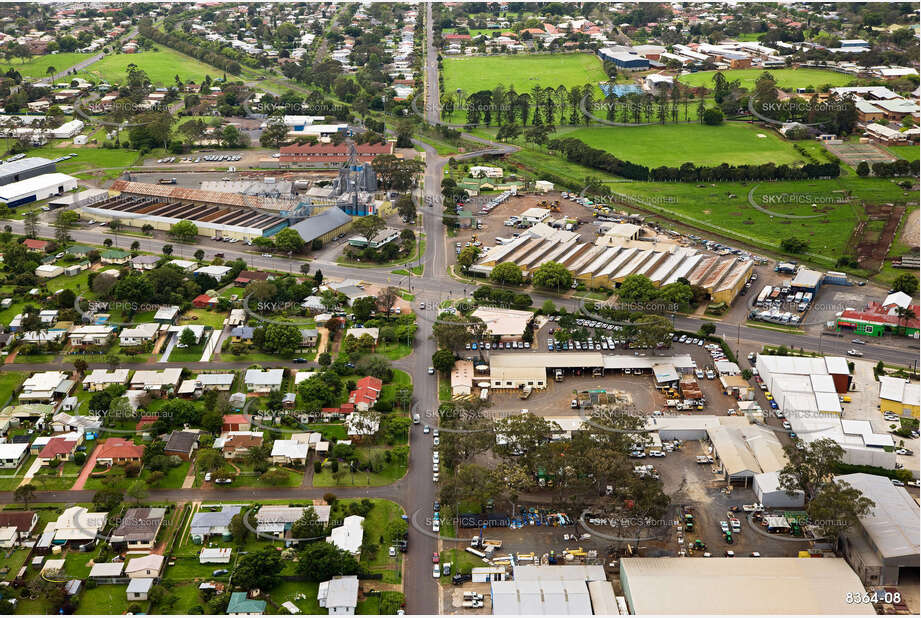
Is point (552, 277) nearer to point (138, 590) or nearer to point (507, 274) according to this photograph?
point (507, 274)

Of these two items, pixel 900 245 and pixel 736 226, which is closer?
pixel 900 245

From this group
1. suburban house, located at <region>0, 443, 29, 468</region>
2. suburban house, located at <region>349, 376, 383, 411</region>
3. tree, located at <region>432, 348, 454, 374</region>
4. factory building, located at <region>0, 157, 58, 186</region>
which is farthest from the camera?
factory building, located at <region>0, 157, 58, 186</region>

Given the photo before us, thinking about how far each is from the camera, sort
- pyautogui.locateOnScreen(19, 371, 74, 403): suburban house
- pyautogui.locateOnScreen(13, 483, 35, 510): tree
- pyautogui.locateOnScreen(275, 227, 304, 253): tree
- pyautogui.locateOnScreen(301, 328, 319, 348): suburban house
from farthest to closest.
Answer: pyautogui.locateOnScreen(275, 227, 304, 253): tree < pyautogui.locateOnScreen(301, 328, 319, 348): suburban house < pyautogui.locateOnScreen(19, 371, 74, 403): suburban house < pyautogui.locateOnScreen(13, 483, 35, 510): tree

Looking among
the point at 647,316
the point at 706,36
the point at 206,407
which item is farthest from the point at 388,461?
the point at 706,36

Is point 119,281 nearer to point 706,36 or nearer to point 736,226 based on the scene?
point 736,226

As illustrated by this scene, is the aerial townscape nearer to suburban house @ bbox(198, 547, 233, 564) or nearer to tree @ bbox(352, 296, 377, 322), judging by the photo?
suburban house @ bbox(198, 547, 233, 564)

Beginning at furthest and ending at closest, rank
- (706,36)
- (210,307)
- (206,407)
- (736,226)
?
(706,36) → (736,226) → (210,307) → (206,407)

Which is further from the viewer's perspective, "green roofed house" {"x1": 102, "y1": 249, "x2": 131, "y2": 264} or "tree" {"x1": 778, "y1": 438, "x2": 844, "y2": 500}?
"green roofed house" {"x1": 102, "y1": 249, "x2": 131, "y2": 264}

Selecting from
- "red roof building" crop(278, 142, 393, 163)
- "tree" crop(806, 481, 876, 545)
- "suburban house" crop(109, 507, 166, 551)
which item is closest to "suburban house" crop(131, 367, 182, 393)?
"suburban house" crop(109, 507, 166, 551)
